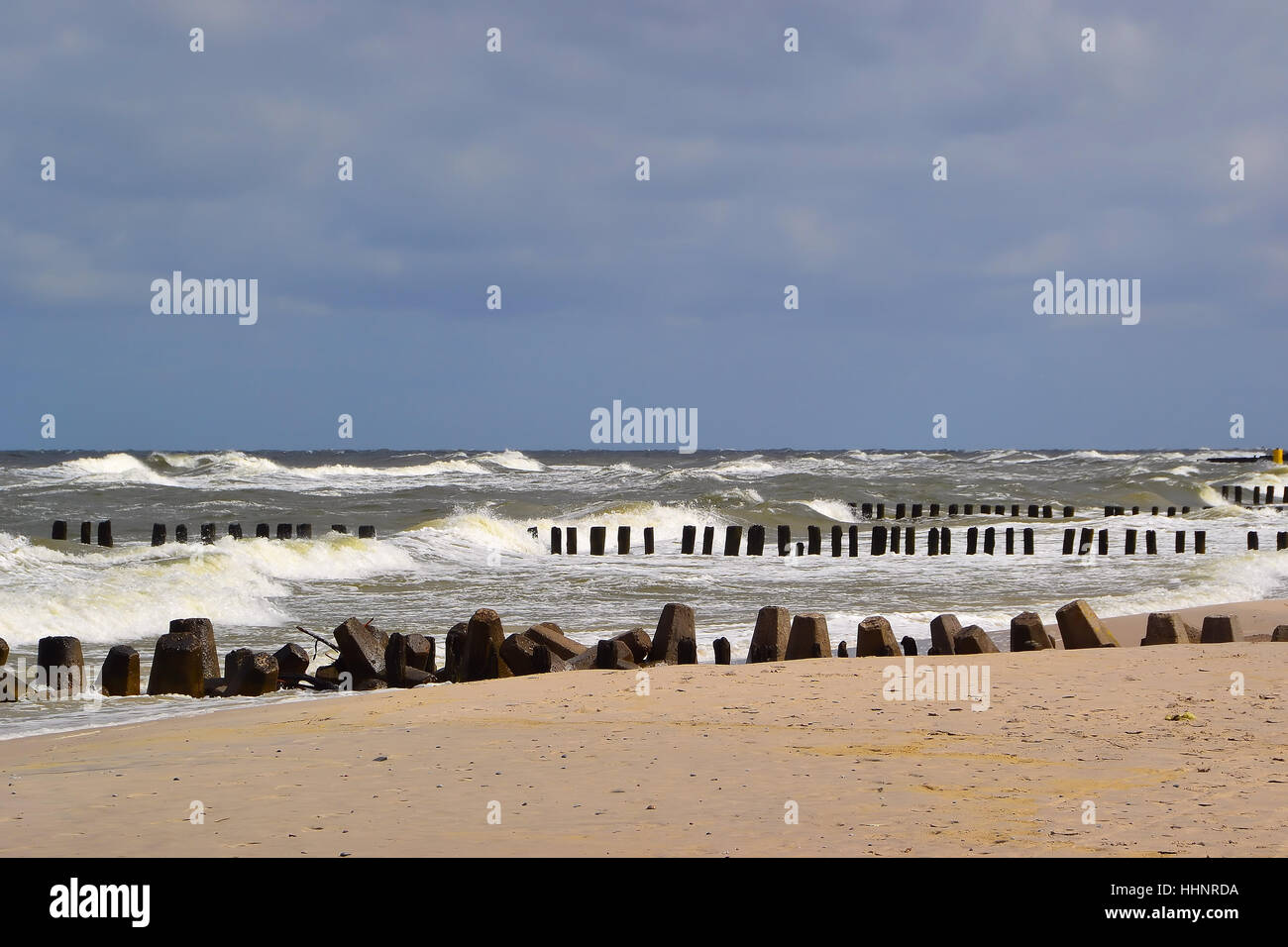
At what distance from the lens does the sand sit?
13.6 feet

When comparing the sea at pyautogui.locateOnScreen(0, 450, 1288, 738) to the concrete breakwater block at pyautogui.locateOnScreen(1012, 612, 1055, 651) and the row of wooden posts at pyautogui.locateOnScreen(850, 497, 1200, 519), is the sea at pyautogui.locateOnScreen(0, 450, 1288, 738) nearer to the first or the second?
the row of wooden posts at pyautogui.locateOnScreen(850, 497, 1200, 519)

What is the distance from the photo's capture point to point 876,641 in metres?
9.31

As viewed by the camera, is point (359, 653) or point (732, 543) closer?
point (359, 653)

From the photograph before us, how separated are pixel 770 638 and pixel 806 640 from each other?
0.92 ft

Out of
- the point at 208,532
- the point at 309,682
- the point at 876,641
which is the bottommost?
the point at 309,682

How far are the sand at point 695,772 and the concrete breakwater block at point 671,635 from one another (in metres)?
1.13

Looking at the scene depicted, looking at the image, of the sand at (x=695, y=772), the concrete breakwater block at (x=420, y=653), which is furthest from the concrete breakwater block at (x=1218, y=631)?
the concrete breakwater block at (x=420, y=653)

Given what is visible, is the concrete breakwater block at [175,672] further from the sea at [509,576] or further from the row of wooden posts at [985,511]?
the row of wooden posts at [985,511]

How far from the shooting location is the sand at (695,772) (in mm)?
4156

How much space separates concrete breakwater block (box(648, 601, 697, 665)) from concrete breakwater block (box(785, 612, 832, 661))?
76 cm

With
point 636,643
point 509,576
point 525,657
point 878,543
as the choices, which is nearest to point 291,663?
point 525,657

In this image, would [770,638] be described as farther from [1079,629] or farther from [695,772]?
[695,772]

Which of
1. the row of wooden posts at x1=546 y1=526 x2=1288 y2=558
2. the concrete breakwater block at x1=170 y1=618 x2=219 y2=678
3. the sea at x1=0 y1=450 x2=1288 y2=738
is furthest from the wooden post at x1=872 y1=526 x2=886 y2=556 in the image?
the concrete breakwater block at x1=170 y1=618 x2=219 y2=678
